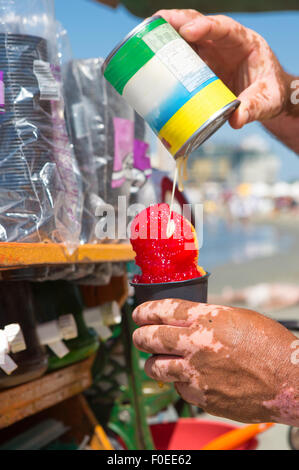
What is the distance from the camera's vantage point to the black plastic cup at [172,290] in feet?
3.29

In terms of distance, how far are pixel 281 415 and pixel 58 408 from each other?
1048 millimetres

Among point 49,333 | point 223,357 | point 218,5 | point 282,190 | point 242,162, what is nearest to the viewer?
point 223,357

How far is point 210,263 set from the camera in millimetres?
12578

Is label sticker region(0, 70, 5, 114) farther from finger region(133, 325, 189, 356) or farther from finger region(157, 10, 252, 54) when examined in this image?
finger region(133, 325, 189, 356)

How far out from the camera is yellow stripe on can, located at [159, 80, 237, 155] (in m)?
1.04

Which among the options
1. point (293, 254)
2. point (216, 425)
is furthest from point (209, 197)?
point (216, 425)

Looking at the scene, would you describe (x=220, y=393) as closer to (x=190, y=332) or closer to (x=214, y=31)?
(x=190, y=332)

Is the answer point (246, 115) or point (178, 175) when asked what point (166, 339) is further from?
point (246, 115)

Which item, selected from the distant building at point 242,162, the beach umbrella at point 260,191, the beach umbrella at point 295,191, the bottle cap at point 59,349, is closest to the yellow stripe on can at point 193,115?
the bottle cap at point 59,349

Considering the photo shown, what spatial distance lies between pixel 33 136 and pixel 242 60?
754 mm

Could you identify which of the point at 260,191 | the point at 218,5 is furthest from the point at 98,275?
the point at 260,191

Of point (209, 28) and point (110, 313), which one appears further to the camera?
point (110, 313)

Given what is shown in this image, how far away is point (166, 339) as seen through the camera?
96 cm

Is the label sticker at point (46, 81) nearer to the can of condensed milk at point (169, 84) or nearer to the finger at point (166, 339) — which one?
the can of condensed milk at point (169, 84)
